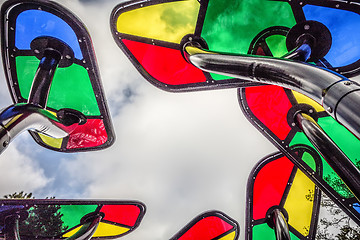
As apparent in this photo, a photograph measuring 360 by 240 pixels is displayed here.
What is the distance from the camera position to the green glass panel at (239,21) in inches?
132

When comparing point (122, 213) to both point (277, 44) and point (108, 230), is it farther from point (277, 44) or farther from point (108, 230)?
point (277, 44)

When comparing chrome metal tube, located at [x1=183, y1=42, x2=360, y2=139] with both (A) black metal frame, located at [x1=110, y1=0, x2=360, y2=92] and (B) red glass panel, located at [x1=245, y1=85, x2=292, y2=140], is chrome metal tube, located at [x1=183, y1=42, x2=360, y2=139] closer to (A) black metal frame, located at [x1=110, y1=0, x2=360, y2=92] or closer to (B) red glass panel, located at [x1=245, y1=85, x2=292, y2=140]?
(A) black metal frame, located at [x1=110, y1=0, x2=360, y2=92]

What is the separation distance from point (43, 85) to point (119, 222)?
3530mm

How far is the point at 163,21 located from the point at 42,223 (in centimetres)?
429

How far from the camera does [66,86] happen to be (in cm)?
463

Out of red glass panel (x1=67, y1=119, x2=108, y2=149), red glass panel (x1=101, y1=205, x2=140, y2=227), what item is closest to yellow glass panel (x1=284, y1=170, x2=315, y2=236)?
red glass panel (x1=101, y1=205, x2=140, y2=227)

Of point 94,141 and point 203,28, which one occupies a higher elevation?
point 94,141

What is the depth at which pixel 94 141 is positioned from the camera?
5.23 metres

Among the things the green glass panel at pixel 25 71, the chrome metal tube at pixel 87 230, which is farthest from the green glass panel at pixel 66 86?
the chrome metal tube at pixel 87 230

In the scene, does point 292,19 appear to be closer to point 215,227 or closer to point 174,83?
point 174,83

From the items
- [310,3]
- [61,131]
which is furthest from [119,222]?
[310,3]

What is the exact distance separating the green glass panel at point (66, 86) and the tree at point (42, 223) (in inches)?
72.3

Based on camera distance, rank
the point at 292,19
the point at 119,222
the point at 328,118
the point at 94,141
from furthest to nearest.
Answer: the point at 119,222 < the point at 94,141 < the point at 328,118 < the point at 292,19

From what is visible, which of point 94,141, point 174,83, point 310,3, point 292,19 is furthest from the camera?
point 94,141
